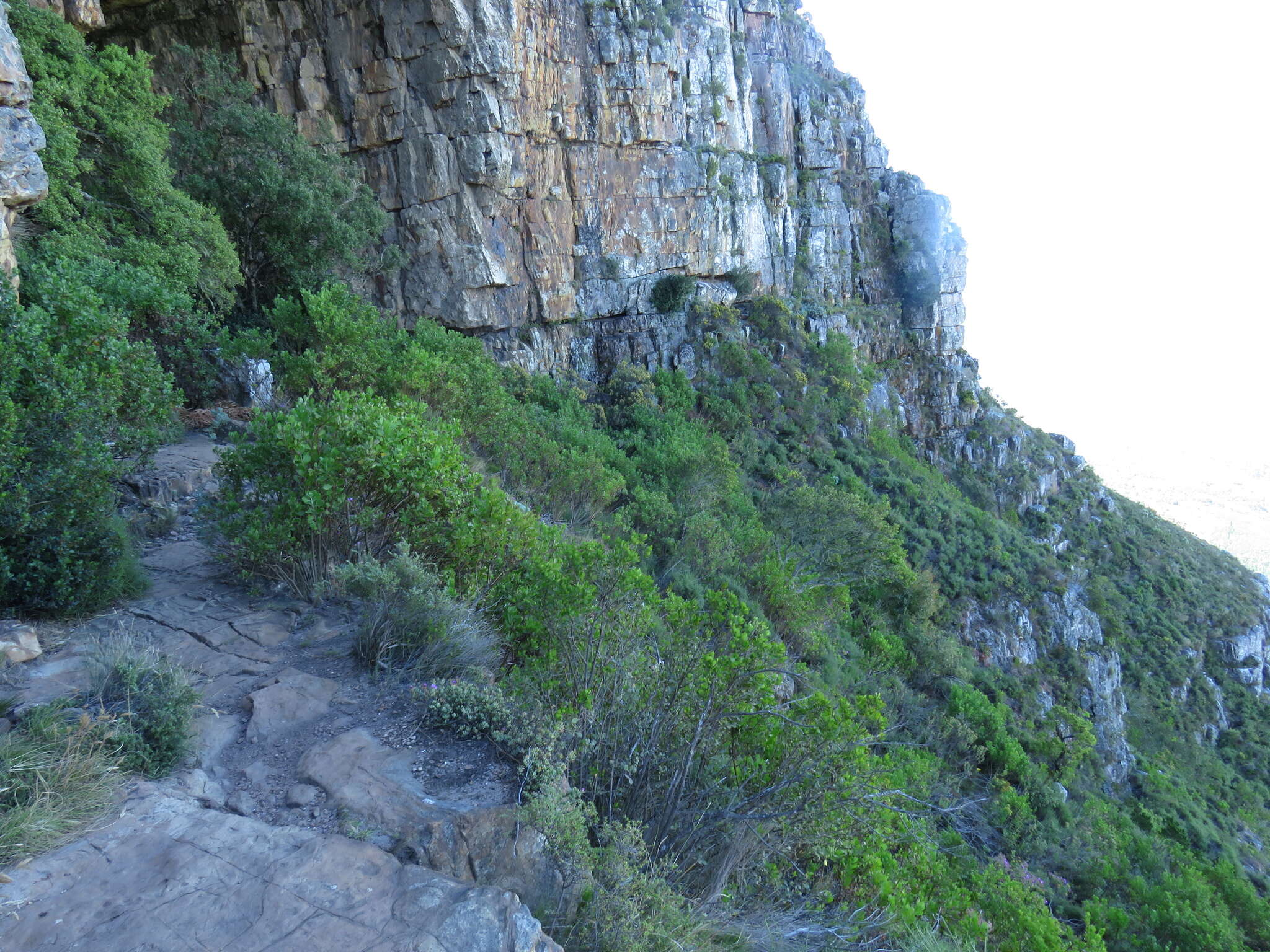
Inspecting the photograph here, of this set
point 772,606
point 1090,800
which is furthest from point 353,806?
point 1090,800

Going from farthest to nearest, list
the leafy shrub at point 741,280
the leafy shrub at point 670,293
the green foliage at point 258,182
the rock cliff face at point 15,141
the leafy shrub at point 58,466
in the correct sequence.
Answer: the leafy shrub at point 741,280 → the leafy shrub at point 670,293 → the green foliage at point 258,182 → the rock cliff face at point 15,141 → the leafy shrub at point 58,466

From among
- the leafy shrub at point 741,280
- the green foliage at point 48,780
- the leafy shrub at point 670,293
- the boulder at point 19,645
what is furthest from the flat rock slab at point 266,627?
the leafy shrub at point 741,280

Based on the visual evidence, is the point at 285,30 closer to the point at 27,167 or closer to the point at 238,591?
the point at 27,167

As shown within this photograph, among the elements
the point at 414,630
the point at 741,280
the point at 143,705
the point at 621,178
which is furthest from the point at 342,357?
the point at 741,280

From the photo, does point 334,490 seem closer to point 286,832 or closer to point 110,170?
point 286,832

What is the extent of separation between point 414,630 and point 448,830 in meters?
1.70

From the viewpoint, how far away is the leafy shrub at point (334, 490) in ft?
17.2

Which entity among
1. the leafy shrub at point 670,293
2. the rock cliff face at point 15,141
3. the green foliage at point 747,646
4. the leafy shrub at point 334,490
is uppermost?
the rock cliff face at point 15,141

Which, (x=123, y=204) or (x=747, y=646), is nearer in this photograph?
(x=747, y=646)

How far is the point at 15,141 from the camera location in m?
8.41

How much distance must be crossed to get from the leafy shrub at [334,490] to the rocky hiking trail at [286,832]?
74 centimetres

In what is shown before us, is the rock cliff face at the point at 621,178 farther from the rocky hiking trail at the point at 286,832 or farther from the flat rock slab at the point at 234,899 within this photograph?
the flat rock slab at the point at 234,899

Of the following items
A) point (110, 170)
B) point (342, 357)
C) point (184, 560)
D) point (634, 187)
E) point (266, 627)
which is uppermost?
point (634, 187)

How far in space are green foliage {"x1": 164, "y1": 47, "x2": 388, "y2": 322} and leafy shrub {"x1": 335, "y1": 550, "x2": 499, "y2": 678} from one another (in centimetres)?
1293
